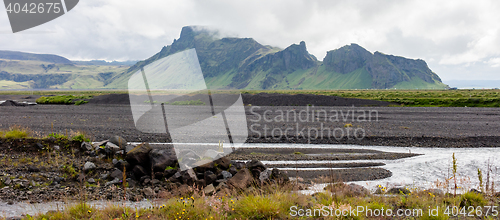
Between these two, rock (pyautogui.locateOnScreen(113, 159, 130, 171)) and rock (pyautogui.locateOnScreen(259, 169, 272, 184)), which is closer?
rock (pyautogui.locateOnScreen(259, 169, 272, 184))

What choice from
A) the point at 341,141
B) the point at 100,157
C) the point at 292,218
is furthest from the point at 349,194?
→ the point at 341,141

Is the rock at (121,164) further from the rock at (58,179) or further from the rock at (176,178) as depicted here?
the rock at (176,178)

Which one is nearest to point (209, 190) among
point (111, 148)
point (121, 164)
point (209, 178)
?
point (209, 178)

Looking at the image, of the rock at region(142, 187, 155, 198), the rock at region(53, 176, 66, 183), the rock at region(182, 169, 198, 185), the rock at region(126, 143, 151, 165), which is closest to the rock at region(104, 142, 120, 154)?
the rock at region(126, 143, 151, 165)

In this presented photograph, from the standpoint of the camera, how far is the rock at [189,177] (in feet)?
26.4

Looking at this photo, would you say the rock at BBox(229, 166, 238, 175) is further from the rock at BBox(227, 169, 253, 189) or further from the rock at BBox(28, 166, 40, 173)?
the rock at BBox(28, 166, 40, 173)

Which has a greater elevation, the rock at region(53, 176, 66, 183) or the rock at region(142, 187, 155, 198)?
the rock at region(53, 176, 66, 183)

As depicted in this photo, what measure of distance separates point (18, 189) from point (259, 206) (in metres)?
7.41

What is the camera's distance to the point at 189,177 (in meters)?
8.15

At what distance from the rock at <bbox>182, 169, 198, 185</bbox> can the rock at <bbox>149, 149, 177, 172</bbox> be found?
0.98m

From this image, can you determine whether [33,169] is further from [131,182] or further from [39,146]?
[131,182]


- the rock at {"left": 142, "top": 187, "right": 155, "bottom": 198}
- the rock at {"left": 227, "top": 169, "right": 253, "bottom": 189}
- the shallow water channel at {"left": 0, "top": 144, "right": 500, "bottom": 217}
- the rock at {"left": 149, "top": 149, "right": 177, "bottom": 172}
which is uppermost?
the rock at {"left": 149, "top": 149, "right": 177, "bottom": 172}

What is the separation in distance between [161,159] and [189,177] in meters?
1.44

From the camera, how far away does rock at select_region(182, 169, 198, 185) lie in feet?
26.4
